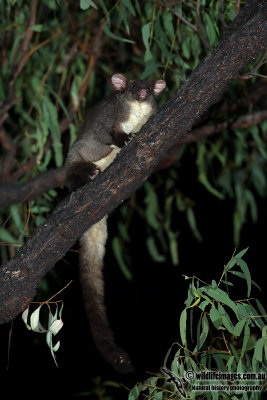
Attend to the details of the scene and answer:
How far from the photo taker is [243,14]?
205 centimetres

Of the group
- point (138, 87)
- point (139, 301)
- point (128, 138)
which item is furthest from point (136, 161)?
point (139, 301)

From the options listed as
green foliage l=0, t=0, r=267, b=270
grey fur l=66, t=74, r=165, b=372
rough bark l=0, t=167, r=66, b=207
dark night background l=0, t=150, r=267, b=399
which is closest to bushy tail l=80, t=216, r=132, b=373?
grey fur l=66, t=74, r=165, b=372

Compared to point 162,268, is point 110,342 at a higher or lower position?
higher

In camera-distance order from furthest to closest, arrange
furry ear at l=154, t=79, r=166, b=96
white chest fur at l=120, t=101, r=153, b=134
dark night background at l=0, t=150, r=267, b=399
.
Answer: dark night background at l=0, t=150, r=267, b=399, furry ear at l=154, t=79, r=166, b=96, white chest fur at l=120, t=101, r=153, b=134

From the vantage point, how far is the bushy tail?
6.76ft

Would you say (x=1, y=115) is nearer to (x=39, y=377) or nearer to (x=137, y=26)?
(x=137, y=26)

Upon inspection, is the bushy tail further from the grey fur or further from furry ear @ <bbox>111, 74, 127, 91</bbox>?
furry ear @ <bbox>111, 74, 127, 91</bbox>

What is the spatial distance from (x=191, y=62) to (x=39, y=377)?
315cm

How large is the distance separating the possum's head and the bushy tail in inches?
26.7

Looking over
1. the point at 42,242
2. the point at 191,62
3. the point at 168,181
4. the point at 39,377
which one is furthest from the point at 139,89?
the point at 39,377

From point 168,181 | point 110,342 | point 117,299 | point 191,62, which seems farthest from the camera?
point 117,299

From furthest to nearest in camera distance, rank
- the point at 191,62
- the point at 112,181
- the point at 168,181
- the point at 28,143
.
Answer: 1. the point at 168,181
2. the point at 28,143
3. the point at 191,62
4. the point at 112,181

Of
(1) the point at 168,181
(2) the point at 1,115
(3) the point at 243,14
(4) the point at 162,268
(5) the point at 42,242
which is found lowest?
(4) the point at 162,268

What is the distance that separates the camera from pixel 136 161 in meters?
1.93
